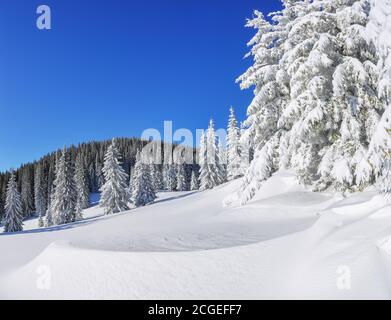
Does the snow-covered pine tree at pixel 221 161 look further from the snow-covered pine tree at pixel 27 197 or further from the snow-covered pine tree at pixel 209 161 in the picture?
the snow-covered pine tree at pixel 27 197

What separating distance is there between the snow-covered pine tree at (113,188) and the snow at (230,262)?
38.0 meters

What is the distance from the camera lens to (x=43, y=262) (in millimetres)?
12289

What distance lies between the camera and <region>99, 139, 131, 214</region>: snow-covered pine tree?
2057 inches

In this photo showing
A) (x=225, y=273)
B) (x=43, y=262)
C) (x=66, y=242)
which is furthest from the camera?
(x=66, y=242)

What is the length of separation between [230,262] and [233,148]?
46.3 meters

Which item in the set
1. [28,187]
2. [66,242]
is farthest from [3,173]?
[66,242]

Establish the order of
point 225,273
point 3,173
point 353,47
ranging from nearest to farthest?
point 225,273 → point 353,47 → point 3,173

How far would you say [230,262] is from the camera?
983cm

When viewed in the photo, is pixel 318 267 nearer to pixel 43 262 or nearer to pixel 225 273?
pixel 225 273

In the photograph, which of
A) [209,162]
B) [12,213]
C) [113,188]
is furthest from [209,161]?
[12,213]

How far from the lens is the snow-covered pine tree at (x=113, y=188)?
171ft

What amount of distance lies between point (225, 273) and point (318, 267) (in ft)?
7.81

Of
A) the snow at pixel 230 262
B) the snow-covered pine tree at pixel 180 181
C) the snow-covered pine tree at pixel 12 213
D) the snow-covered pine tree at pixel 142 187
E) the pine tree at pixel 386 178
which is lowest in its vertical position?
the snow at pixel 230 262

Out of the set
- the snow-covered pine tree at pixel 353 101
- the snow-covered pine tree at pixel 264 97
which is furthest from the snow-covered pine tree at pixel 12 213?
the snow-covered pine tree at pixel 353 101
